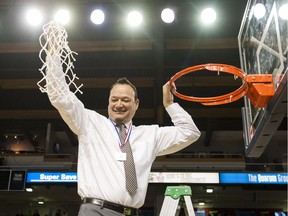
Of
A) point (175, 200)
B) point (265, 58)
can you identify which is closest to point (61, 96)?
point (175, 200)

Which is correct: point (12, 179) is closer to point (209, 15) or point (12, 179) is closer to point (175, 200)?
point (209, 15)

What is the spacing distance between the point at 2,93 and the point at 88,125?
11302 millimetres

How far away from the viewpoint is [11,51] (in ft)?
33.4

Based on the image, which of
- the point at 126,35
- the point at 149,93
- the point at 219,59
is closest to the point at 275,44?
the point at 126,35

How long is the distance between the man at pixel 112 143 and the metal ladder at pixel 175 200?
5.19 ft

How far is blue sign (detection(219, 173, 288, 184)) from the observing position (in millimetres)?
10672

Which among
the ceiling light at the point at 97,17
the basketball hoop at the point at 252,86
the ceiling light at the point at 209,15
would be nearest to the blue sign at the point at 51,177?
the ceiling light at the point at 97,17

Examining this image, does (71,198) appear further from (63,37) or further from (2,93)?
(63,37)

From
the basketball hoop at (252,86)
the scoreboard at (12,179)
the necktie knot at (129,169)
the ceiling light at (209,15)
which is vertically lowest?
the necktie knot at (129,169)

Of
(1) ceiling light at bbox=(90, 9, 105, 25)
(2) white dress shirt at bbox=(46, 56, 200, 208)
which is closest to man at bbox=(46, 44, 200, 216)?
(2) white dress shirt at bbox=(46, 56, 200, 208)

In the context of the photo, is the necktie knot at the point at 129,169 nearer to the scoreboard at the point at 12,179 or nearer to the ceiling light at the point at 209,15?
the ceiling light at the point at 209,15

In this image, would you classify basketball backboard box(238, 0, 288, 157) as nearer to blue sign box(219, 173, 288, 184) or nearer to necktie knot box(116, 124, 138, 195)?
necktie knot box(116, 124, 138, 195)

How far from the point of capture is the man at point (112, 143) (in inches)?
74.9

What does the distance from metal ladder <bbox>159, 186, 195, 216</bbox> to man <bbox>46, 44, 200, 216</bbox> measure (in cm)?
158
